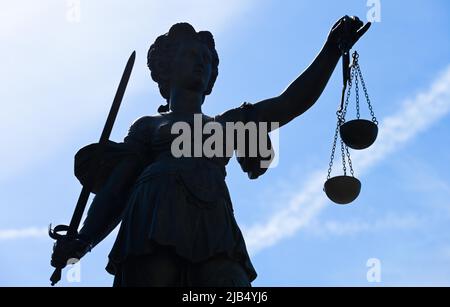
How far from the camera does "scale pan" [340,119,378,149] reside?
10.5 metres

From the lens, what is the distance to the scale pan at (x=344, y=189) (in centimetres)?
1093

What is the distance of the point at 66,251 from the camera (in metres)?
9.90

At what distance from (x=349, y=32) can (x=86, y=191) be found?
2.75 meters

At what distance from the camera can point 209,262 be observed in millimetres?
9633

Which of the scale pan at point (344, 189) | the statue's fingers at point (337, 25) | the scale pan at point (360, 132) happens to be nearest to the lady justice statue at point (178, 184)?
the statue's fingers at point (337, 25)

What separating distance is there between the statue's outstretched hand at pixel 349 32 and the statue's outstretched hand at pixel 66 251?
9.46 feet

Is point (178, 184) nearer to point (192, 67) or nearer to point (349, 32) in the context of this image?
point (192, 67)

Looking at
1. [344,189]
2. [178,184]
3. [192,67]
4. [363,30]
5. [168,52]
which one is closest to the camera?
[178,184]

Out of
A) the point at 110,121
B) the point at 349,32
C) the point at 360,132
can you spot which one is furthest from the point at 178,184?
the point at 349,32

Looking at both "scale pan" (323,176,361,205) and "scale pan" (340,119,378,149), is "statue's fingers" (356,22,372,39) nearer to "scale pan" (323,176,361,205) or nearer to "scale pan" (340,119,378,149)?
"scale pan" (340,119,378,149)

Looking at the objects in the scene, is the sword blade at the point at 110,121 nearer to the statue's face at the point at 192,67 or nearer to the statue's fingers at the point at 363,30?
the statue's face at the point at 192,67

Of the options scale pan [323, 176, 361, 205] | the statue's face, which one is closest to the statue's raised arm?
the statue's face
